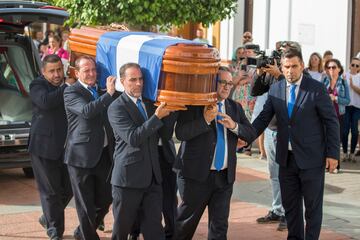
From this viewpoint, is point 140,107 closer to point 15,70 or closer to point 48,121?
point 48,121

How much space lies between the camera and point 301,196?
7.62 metres

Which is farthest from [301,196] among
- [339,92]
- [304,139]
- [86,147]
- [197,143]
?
[339,92]

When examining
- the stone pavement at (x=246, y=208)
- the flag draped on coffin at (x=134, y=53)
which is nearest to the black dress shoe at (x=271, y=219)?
the stone pavement at (x=246, y=208)

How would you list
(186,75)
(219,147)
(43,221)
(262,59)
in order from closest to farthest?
(186,75) → (219,147) → (262,59) → (43,221)

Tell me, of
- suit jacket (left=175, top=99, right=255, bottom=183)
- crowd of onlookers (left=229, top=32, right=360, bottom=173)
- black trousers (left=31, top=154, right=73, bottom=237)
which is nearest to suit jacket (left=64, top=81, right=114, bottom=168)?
black trousers (left=31, top=154, right=73, bottom=237)

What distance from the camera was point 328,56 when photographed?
14117mm

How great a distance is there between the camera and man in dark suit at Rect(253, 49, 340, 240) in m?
7.35

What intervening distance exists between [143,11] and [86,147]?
4833mm

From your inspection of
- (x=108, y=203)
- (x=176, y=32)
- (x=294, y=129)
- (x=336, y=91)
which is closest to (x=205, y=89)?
(x=294, y=129)

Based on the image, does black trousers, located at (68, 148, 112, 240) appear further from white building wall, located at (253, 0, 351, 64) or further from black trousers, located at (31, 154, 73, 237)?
white building wall, located at (253, 0, 351, 64)

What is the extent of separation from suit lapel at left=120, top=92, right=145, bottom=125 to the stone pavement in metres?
1.94

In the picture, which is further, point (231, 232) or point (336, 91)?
point (336, 91)

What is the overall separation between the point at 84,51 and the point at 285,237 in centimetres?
278

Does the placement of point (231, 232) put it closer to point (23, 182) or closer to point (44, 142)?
point (44, 142)
